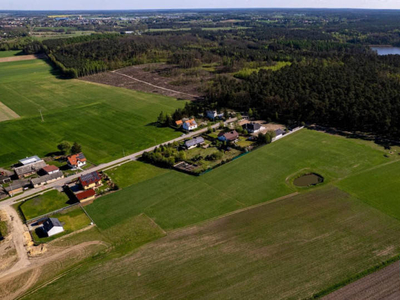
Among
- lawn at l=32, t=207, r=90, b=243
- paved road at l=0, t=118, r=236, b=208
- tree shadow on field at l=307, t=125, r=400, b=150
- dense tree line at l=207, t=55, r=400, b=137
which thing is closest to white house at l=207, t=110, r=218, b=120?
dense tree line at l=207, t=55, r=400, b=137

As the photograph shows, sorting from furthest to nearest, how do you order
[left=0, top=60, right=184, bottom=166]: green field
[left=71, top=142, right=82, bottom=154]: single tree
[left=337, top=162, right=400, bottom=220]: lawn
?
[left=0, top=60, right=184, bottom=166]: green field → [left=71, top=142, right=82, bottom=154]: single tree → [left=337, top=162, right=400, bottom=220]: lawn

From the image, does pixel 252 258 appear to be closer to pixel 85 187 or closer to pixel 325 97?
pixel 85 187

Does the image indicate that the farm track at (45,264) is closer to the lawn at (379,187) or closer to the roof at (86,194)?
the roof at (86,194)

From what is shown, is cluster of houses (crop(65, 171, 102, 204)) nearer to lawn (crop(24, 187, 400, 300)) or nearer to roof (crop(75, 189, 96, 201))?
roof (crop(75, 189, 96, 201))

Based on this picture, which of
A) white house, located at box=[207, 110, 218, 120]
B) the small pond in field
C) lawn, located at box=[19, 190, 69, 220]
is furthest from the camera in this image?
white house, located at box=[207, 110, 218, 120]

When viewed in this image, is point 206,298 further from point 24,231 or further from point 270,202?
point 24,231

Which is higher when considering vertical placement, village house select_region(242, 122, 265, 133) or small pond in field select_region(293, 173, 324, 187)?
village house select_region(242, 122, 265, 133)

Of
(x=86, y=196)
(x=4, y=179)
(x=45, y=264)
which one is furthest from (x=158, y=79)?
(x=45, y=264)
